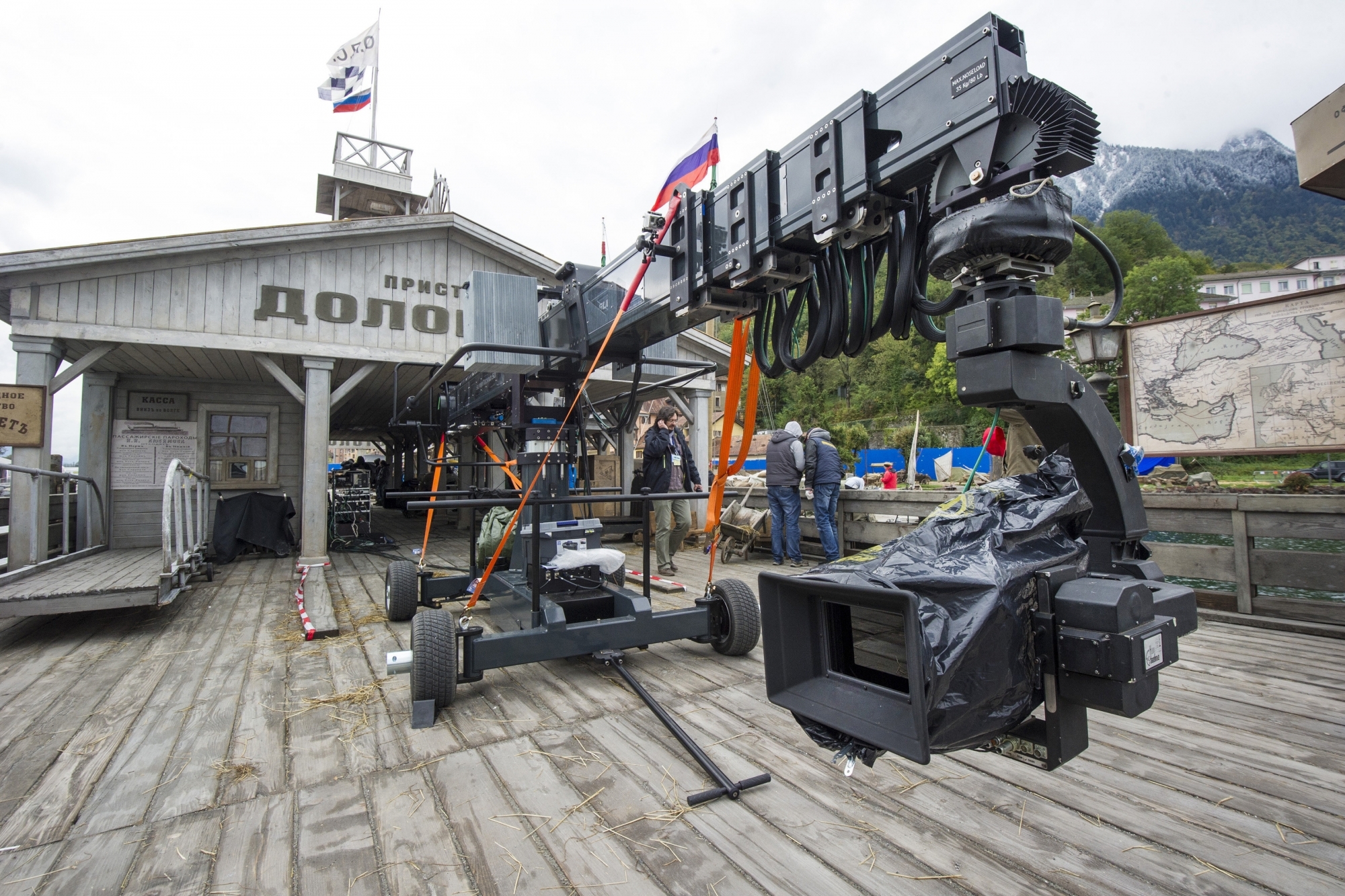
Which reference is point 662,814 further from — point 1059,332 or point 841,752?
point 1059,332

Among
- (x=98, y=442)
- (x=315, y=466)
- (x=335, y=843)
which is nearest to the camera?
(x=335, y=843)

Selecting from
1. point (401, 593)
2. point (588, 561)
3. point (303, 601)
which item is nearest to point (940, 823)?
point (588, 561)

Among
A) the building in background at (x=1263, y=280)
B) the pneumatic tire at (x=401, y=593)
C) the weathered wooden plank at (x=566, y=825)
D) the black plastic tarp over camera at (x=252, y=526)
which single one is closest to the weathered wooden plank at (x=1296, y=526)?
the weathered wooden plank at (x=566, y=825)

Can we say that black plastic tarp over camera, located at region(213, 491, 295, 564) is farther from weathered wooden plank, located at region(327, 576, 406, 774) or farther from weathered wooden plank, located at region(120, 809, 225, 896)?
weathered wooden plank, located at region(120, 809, 225, 896)

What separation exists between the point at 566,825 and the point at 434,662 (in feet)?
4.11

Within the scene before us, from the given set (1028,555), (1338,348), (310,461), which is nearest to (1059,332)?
(1028,555)

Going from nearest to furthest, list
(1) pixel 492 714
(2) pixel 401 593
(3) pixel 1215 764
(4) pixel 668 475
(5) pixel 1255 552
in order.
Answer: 1. (3) pixel 1215 764
2. (1) pixel 492 714
3. (5) pixel 1255 552
4. (2) pixel 401 593
5. (4) pixel 668 475

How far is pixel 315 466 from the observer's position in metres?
7.80

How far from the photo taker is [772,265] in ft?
6.73

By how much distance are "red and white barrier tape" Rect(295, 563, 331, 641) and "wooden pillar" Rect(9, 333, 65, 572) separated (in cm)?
233

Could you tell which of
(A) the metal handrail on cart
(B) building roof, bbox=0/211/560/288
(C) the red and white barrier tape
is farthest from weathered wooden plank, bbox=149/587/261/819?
(B) building roof, bbox=0/211/560/288

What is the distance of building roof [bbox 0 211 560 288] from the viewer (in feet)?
21.3

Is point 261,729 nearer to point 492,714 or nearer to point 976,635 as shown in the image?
point 492,714

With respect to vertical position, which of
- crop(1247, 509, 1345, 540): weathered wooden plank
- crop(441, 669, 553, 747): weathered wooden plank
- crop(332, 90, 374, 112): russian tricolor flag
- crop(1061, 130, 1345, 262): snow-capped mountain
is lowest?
crop(441, 669, 553, 747): weathered wooden plank
